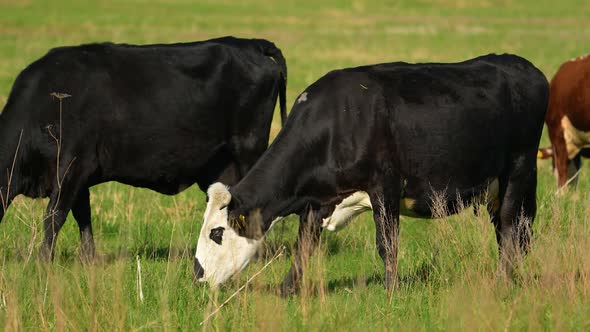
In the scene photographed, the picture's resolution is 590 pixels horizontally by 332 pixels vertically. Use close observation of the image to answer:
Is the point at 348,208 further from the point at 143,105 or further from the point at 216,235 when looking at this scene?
the point at 143,105

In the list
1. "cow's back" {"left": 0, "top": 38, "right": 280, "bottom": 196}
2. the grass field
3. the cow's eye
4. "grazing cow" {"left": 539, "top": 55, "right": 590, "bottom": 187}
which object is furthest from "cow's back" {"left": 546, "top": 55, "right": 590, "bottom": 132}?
the cow's eye

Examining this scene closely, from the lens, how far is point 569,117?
42.9 ft

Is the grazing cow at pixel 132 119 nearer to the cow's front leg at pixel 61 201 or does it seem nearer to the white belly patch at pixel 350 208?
the cow's front leg at pixel 61 201

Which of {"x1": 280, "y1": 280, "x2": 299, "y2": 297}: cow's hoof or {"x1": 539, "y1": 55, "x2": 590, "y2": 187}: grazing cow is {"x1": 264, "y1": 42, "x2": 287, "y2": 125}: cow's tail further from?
{"x1": 539, "y1": 55, "x2": 590, "y2": 187}: grazing cow

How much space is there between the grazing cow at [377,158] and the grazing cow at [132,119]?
1.67 metres

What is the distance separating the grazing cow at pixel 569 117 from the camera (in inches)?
506

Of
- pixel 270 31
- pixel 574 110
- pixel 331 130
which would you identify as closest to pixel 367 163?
pixel 331 130

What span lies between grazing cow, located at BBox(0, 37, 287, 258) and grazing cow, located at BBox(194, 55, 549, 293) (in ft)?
5.48

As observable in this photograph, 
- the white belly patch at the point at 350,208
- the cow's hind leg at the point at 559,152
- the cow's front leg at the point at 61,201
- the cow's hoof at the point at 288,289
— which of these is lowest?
the cow's hind leg at the point at 559,152

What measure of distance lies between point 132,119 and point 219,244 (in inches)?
81.4

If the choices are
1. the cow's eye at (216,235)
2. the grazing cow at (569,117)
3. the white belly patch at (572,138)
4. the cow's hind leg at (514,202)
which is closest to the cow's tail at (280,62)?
the cow's hind leg at (514,202)

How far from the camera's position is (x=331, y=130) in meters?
7.14

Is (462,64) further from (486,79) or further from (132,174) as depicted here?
(132,174)

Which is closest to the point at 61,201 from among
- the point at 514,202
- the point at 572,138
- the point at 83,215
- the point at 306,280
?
the point at 83,215
